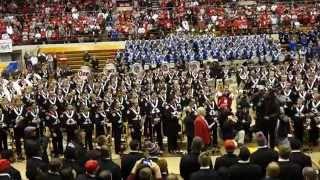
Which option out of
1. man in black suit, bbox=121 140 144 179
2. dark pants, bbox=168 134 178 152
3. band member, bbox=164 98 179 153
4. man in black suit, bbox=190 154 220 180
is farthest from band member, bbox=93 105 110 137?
man in black suit, bbox=190 154 220 180

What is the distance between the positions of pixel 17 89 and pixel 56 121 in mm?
5860

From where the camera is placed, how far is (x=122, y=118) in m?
18.5

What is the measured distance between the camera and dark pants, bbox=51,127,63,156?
18.4 meters

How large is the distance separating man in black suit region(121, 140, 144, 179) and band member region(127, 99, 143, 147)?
19.7 ft

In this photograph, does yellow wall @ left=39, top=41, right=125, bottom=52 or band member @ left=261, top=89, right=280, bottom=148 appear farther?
yellow wall @ left=39, top=41, right=125, bottom=52

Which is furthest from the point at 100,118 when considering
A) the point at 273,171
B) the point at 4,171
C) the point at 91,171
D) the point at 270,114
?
the point at 273,171

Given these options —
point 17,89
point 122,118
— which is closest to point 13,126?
point 122,118

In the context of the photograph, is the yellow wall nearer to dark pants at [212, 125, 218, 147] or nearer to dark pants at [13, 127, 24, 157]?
dark pants at [13, 127, 24, 157]

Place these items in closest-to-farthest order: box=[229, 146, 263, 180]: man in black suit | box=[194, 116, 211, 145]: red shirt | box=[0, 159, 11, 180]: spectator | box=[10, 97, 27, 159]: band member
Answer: box=[229, 146, 263, 180]: man in black suit < box=[0, 159, 11, 180]: spectator < box=[194, 116, 211, 145]: red shirt < box=[10, 97, 27, 159]: band member

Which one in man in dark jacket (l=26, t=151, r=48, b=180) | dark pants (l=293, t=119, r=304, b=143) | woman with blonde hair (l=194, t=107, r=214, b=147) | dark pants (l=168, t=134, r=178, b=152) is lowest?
dark pants (l=168, t=134, r=178, b=152)

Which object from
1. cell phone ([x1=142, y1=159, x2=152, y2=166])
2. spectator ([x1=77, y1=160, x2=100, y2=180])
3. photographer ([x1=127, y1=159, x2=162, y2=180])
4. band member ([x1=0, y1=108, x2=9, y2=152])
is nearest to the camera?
spectator ([x1=77, y1=160, x2=100, y2=180])

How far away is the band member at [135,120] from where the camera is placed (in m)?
18.0

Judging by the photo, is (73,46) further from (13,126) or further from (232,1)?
(13,126)

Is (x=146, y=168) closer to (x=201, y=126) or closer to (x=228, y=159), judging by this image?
(x=228, y=159)
